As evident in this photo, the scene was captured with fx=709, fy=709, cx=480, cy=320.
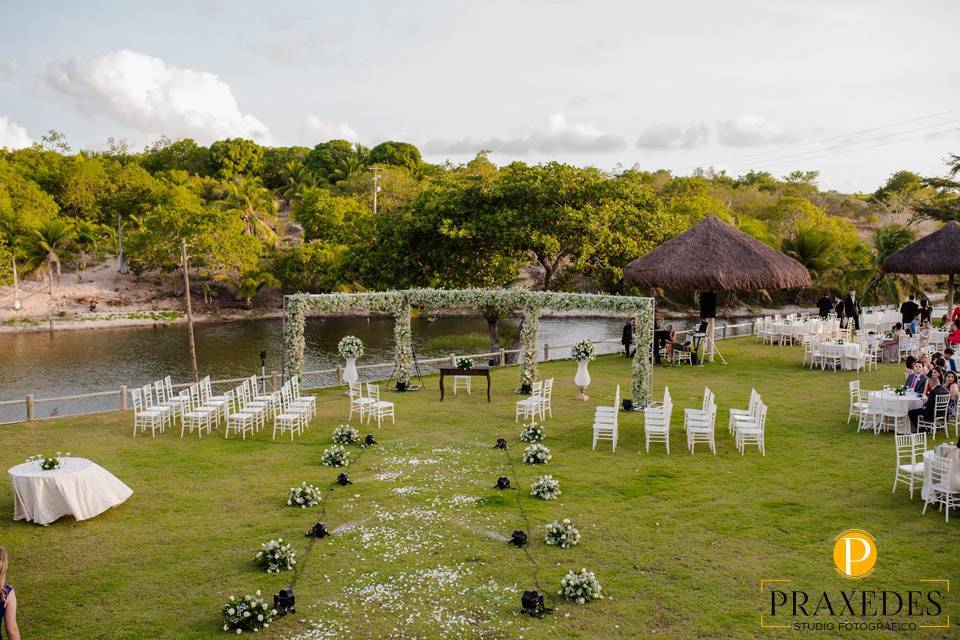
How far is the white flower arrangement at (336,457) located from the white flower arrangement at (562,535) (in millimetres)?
5090

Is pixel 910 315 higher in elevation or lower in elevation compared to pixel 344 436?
higher

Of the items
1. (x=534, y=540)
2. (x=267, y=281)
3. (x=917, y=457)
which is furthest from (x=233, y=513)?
(x=267, y=281)

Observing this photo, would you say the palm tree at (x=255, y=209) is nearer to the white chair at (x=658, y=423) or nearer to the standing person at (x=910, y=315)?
the standing person at (x=910, y=315)

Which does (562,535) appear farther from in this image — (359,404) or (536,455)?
(359,404)

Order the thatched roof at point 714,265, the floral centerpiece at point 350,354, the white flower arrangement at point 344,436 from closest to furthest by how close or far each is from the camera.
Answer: the white flower arrangement at point 344,436, the floral centerpiece at point 350,354, the thatched roof at point 714,265

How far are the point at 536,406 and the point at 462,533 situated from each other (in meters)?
7.12

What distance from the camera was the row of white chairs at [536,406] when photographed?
643 inches

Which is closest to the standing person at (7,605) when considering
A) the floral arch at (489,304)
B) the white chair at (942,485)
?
the white chair at (942,485)

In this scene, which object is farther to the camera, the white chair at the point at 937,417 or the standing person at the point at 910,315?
the standing person at the point at 910,315

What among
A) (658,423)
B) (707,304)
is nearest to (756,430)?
(658,423)

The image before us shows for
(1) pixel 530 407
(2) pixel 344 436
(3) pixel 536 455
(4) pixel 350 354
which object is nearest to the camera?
(3) pixel 536 455

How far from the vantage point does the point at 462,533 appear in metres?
9.94

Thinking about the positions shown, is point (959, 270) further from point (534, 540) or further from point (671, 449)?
point (534, 540)

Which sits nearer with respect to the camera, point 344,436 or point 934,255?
point 344,436
